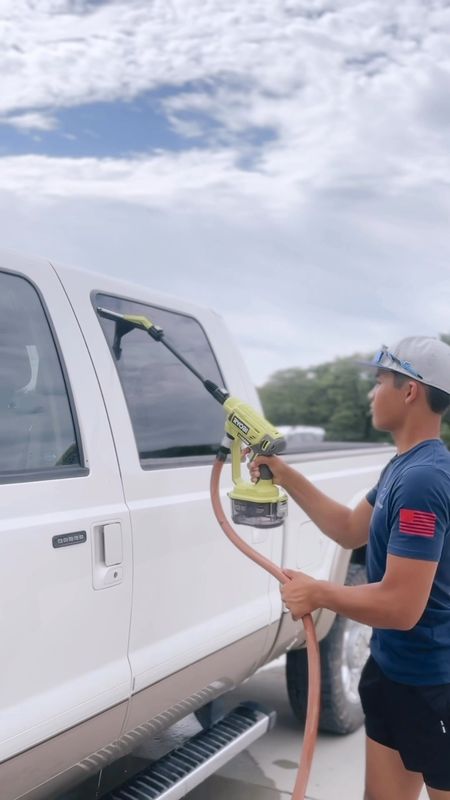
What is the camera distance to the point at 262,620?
134 inches

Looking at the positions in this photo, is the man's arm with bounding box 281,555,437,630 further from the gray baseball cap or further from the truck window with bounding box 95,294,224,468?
the truck window with bounding box 95,294,224,468

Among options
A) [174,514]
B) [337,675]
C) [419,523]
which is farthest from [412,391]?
[337,675]

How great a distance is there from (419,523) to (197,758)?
145 cm

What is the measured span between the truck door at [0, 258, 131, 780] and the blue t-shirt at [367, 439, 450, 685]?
2.45 ft

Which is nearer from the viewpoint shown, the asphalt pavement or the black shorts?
the black shorts

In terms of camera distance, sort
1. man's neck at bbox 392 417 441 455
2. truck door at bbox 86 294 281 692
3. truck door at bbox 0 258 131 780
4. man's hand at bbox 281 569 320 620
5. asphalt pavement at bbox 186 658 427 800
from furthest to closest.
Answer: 1. asphalt pavement at bbox 186 658 427 800
2. truck door at bbox 86 294 281 692
3. man's neck at bbox 392 417 441 455
4. man's hand at bbox 281 569 320 620
5. truck door at bbox 0 258 131 780

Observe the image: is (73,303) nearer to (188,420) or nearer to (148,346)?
(148,346)

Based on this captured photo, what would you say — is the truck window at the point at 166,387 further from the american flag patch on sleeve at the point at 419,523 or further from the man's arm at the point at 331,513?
the american flag patch on sleeve at the point at 419,523

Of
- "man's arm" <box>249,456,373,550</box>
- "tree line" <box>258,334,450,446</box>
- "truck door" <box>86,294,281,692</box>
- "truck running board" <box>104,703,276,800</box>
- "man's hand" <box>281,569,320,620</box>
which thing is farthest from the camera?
"tree line" <box>258,334,450,446</box>

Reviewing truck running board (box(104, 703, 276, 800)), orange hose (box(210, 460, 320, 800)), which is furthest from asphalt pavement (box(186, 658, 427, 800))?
orange hose (box(210, 460, 320, 800))

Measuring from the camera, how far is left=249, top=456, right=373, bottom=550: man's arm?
2.96m

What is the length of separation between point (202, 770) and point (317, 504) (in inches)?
39.9

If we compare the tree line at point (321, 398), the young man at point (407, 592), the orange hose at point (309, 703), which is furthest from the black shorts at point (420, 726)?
the tree line at point (321, 398)

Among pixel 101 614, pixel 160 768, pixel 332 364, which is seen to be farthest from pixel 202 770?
pixel 332 364
